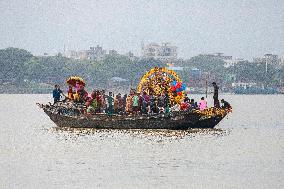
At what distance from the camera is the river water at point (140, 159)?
28781mm

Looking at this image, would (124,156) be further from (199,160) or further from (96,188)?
(96,188)

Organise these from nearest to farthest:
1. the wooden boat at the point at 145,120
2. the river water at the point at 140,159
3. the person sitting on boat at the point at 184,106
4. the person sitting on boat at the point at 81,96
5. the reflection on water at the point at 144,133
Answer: the river water at the point at 140,159 < the reflection on water at the point at 144,133 < the wooden boat at the point at 145,120 < the person sitting on boat at the point at 184,106 < the person sitting on boat at the point at 81,96

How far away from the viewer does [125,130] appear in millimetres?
48594

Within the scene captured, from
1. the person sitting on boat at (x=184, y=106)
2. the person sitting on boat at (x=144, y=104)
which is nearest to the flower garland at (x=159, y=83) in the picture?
the person sitting on boat at (x=184, y=106)

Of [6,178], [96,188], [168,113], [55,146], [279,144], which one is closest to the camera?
[96,188]

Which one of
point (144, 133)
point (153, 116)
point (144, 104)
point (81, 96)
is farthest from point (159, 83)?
point (144, 133)

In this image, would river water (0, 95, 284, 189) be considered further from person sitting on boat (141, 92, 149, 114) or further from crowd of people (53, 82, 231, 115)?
crowd of people (53, 82, 231, 115)

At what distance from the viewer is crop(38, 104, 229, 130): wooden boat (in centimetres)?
4744

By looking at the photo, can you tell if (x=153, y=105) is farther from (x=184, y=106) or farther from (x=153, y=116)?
(x=184, y=106)

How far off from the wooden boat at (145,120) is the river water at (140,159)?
528mm

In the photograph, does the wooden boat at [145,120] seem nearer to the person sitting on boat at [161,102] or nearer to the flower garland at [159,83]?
the person sitting on boat at [161,102]

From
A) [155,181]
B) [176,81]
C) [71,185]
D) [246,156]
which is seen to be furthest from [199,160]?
[176,81]

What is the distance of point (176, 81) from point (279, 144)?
10.3 metres

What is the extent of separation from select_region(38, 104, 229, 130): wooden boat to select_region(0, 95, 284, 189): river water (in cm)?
53
